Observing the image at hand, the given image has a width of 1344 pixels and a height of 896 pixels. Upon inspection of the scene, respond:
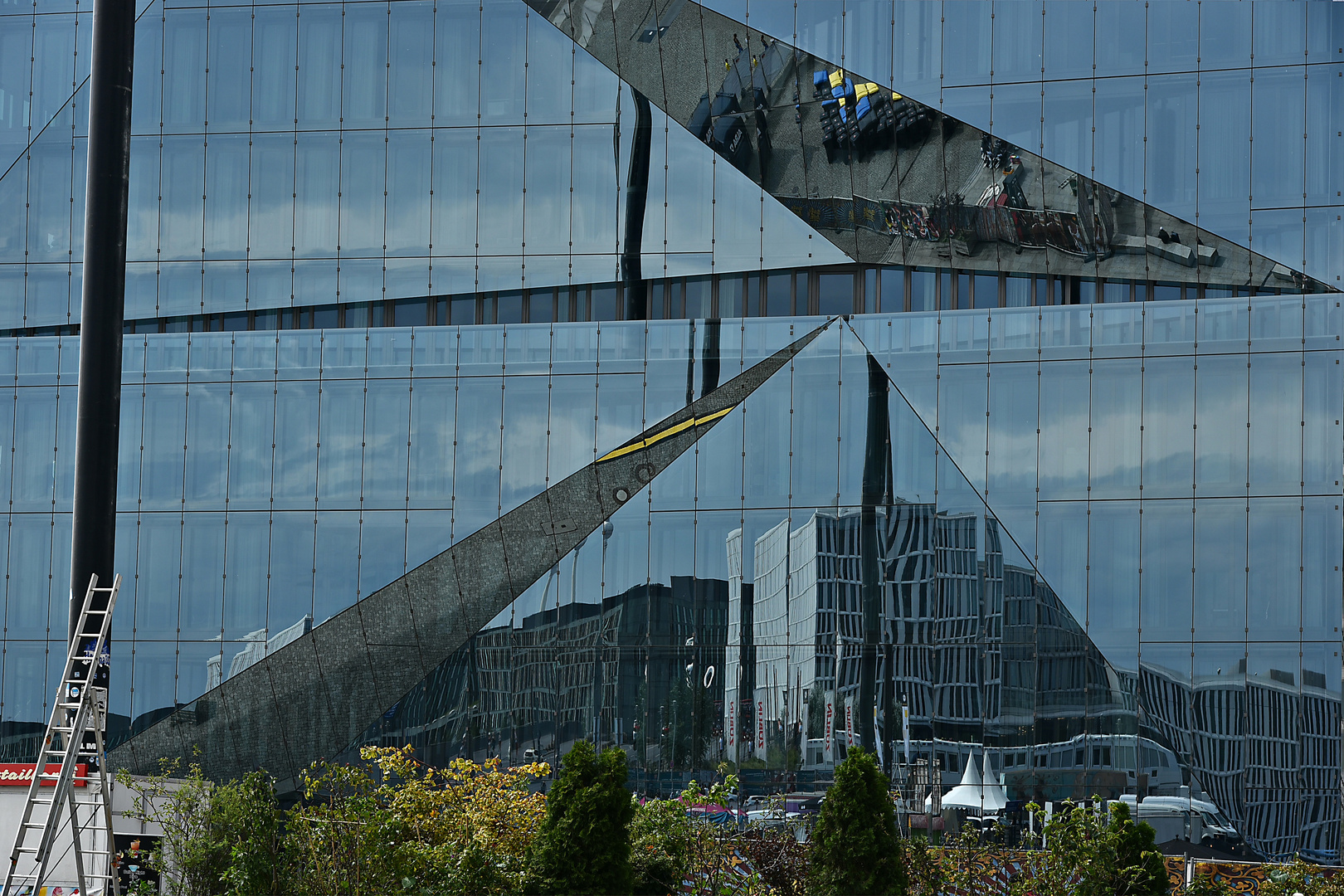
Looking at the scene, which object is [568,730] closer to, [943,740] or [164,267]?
[943,740]

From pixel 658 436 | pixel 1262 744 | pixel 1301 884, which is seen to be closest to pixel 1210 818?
pixel 1262 744

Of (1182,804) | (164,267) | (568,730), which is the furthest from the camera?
(164,267)

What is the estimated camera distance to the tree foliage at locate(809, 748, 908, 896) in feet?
47.1

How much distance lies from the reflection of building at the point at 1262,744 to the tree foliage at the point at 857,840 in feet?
24.8

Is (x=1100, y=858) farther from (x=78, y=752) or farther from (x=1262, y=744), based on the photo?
(x=78, y=752)

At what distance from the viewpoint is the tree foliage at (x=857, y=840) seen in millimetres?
14344

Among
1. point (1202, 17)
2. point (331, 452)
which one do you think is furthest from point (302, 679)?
point (1202, 17)

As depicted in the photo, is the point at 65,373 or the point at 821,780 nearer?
the point at 821,780

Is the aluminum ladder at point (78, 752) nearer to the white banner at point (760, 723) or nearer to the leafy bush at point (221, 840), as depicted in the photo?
the leafy bush at point (221, 840)

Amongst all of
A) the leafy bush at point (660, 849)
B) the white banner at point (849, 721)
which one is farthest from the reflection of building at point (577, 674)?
the leafy bush at point (660, 849)

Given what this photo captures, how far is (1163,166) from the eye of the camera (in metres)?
21.1

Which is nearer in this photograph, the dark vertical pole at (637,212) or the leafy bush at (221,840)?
the leafy bush at (221,840)

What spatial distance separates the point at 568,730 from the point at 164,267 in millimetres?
10887

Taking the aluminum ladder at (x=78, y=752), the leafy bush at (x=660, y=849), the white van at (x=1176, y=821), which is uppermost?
the aluminum ladder at (x=78, y=752)
